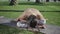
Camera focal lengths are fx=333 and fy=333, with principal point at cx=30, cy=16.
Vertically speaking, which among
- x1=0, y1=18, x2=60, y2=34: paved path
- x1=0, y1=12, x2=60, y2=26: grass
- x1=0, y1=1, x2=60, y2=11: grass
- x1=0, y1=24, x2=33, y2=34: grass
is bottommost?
x1=0, y1=18, x2=60, y2=34: paved path

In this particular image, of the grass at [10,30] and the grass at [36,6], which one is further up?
the grass at [36,6]

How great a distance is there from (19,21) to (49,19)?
0.52m

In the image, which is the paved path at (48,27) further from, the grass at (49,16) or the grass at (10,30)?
the grass at (10,30)

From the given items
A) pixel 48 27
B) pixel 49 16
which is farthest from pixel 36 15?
pixel 49 16

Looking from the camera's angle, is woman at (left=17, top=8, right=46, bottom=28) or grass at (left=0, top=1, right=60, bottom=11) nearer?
woman at (left=17, top=8, right=46, bottom=28)

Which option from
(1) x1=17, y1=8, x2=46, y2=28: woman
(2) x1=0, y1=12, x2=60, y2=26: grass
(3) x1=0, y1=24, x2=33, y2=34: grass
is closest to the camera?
(3) x1=0, y1=24, x2=33, y2=34: grass

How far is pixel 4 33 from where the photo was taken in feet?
16.4

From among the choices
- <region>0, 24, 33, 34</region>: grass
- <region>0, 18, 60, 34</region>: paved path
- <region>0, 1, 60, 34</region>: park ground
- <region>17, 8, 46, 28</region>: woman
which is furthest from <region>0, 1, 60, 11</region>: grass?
<region>0, 24, 33, 34</region>: grass

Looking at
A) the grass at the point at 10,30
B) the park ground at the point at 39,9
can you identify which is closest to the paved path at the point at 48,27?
the park ground at the point at 39,9

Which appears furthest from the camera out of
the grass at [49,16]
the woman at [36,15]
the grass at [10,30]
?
the grass at [49,16]

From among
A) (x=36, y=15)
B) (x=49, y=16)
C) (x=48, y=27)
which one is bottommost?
(x=48, y=27)

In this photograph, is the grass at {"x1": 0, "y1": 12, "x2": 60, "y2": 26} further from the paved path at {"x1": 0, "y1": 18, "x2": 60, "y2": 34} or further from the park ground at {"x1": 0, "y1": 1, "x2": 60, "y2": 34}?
the paved path at {"x1": 0, "y1": 18, "x2": 60, "y2": 34}

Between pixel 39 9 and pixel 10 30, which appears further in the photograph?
pixel 39 9

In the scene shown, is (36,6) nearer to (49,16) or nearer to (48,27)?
(49,16)
